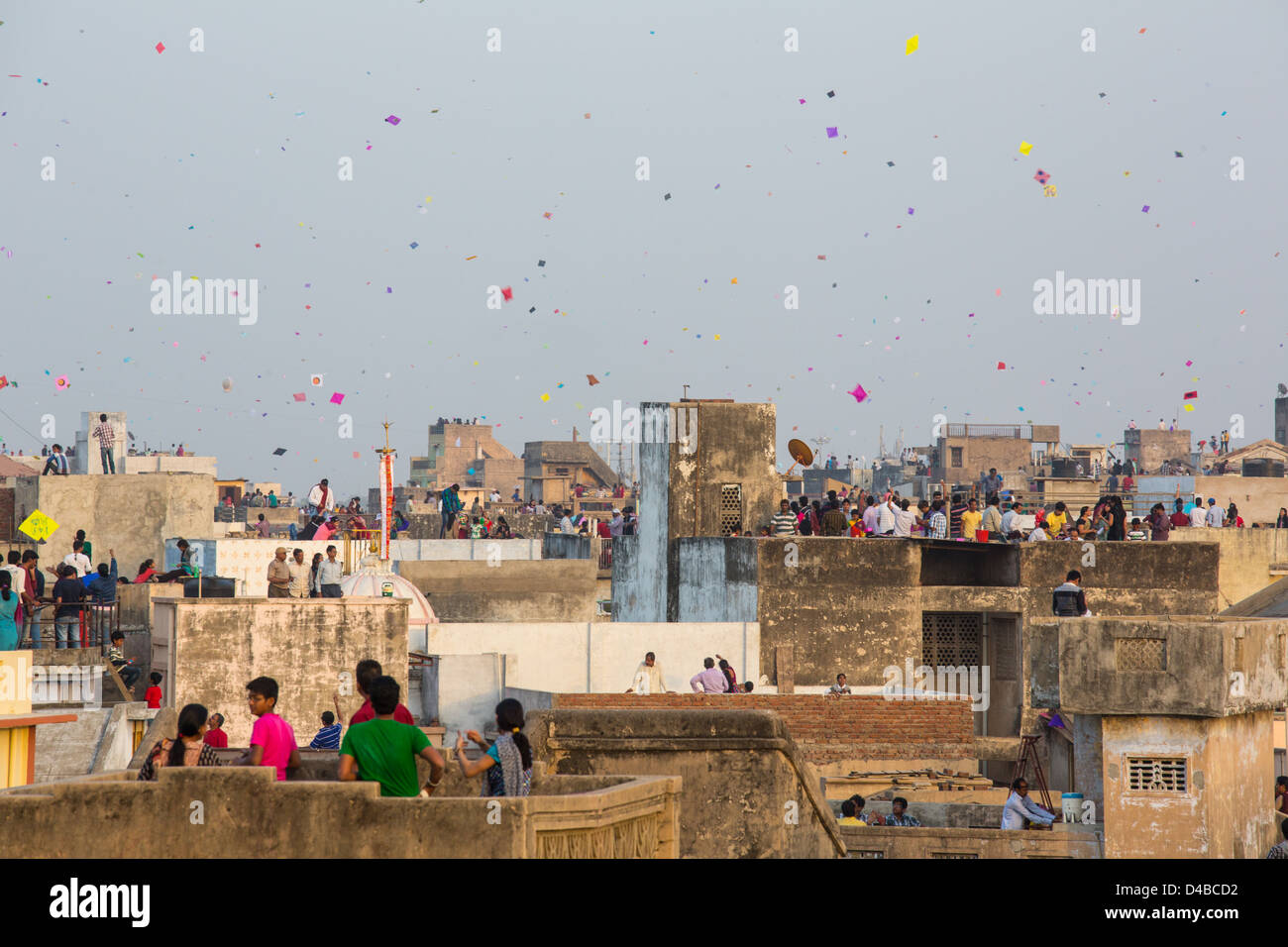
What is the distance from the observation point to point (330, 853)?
8.43 meters

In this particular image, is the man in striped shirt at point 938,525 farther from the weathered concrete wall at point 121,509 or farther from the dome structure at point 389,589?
the weathered concrete wall at point 121,509

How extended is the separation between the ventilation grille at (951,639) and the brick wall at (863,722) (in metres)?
5.64

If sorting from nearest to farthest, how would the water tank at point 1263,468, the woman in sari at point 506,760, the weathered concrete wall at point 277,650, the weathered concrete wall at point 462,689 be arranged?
the woman in sari at point 506,760, the weathered concrete wall at point 277,650, the weathered concrete wall at point 462,689, the water tank at point 1263,468

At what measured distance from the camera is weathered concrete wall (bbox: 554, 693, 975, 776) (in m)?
24.7

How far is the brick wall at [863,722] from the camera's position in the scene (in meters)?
24.7

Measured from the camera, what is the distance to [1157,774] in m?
19.4

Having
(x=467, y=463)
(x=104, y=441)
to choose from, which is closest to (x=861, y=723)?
(x=104, y=441)

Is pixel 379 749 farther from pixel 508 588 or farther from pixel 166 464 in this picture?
pixel 166 464

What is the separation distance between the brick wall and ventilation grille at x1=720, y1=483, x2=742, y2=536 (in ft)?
32.3

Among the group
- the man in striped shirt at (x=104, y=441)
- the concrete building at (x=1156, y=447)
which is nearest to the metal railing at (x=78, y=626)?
the man in striped shirt at (x=104, y=441)

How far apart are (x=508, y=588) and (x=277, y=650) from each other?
57.4 feet
